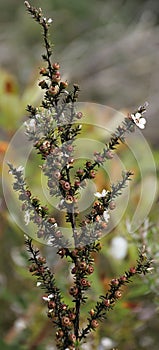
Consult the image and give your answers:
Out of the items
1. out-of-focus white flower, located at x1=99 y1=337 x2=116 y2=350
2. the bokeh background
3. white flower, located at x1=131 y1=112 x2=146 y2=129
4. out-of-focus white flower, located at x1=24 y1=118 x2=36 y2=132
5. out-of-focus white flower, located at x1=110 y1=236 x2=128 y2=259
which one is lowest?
out-of-focus white flower, located at x1=99 y1=337 x2=116 y2=350

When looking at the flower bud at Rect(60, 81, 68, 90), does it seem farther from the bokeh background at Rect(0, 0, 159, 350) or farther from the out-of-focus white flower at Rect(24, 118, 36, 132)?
the bokeh background at Rect(0, 0, 159, 350)

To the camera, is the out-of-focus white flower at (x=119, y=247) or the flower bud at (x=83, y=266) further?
the out-of-focus white flower at (x=119, y=247)

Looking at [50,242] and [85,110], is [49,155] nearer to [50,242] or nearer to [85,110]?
[50,242]

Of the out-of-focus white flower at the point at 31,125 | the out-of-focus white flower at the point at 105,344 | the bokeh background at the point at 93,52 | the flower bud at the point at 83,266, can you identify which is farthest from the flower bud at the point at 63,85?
the bokeh background at the point at 93,52

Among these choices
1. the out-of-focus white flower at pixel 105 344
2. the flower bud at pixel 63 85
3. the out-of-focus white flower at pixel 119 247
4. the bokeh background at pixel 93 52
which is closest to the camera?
the flower bud at pixel 63 85

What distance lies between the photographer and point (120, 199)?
144cm

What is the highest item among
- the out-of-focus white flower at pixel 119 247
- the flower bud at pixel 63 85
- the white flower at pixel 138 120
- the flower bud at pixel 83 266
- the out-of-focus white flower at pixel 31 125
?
the out-of-focus white flower at pixel 119 247

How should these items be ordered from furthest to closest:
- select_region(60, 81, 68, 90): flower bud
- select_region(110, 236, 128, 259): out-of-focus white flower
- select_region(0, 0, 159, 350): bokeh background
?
select_region(0, 0, 159, 350): bokeh background, select_region(110, 236, 128, 259): out-of-focus white flower, select_region(60, 81, 68, 90): flower bud

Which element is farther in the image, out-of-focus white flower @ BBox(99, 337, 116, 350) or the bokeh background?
the bokeh background

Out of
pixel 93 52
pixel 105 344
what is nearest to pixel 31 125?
pixel 105 344

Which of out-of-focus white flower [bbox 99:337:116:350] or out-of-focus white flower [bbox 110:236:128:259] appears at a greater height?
out-of-focus white flower [bbox 110:236:128:259]

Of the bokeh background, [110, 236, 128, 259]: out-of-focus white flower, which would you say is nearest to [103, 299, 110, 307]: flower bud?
[110, 236, 128, 259]: out-of-focus white flower

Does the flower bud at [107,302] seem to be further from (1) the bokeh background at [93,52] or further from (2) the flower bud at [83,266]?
(1) the bokeh background at [93,52]

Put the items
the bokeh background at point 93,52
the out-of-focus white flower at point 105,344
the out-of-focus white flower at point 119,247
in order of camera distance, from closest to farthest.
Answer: the out-of-focus white flower at point 105,344 → the out-of-focus white flower at point 119,247 → the bokeh background at point 93,52
